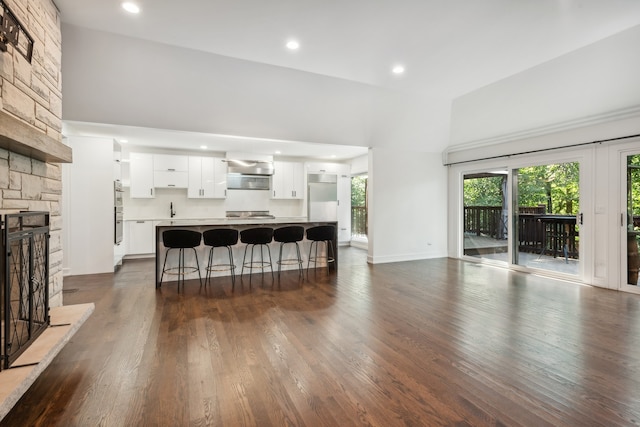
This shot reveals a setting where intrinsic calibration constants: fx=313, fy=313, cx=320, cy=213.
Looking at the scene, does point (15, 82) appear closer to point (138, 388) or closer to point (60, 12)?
point (60, 12)

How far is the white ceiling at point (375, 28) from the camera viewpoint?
2789 mm

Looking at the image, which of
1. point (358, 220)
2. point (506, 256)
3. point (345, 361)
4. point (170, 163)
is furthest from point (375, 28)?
point (358, 220)

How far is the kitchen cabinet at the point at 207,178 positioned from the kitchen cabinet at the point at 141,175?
81cm

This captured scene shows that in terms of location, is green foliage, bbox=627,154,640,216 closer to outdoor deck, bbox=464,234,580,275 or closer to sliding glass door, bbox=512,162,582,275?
sliding glass door, bbox=512,162,582,275

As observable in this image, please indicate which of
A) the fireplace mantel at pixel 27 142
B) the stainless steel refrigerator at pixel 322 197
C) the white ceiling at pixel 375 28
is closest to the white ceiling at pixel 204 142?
the stainless steel refrigerator at pixel 322 197

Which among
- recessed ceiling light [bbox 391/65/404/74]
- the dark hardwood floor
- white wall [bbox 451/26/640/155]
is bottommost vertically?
the dark hardwood floor

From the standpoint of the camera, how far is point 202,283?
475 centimetres

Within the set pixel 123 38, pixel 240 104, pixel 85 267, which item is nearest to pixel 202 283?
pixel 85 267

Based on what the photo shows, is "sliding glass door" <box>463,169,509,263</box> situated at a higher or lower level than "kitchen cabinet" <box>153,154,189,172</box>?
lower

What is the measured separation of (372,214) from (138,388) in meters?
5.02

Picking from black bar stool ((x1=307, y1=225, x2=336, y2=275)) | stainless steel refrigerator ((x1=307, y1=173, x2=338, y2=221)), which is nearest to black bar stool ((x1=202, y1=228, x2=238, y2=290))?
black bar stool ((x1=307, y1=225, x2=336, y2=275))

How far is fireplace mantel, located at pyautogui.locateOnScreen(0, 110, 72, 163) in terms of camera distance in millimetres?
1613

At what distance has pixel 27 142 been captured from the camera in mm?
1835

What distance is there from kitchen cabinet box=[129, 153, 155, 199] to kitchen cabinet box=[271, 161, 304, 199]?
276cm
